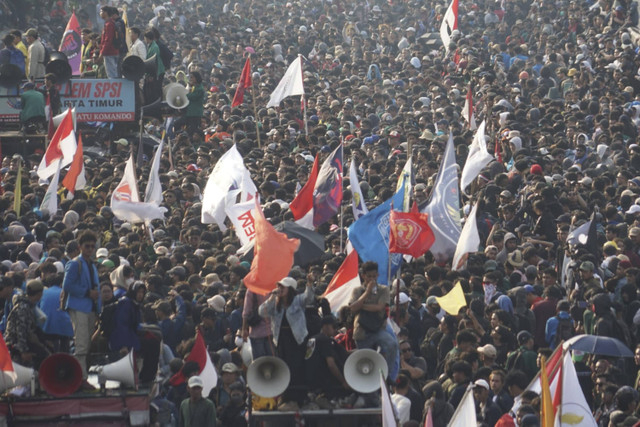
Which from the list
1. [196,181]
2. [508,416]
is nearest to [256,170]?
[196,181]

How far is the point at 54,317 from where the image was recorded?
13344 millimetres

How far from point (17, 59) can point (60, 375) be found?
14.0 m

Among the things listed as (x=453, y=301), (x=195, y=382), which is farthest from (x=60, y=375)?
(x=453, y=301)

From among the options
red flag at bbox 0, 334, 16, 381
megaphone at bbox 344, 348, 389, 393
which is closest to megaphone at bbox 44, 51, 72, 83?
red flag at bbox 0, 334, 16, 381

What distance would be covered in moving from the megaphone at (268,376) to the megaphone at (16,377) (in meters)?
1.87

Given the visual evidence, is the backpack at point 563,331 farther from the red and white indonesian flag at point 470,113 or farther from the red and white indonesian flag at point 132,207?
the red and white indonesian flag at point 470,113

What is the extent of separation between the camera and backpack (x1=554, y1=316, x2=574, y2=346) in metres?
14.8

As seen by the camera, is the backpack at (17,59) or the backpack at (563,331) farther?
the backpack at (17,59)

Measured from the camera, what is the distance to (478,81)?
30.9 meters

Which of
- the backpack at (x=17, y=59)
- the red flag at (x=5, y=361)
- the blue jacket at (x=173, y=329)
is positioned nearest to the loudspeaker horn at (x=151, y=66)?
the backpack at (x=17, y=59)

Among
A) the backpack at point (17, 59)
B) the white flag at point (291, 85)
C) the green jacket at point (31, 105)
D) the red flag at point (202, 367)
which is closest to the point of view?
the red flag at point (202, 367)

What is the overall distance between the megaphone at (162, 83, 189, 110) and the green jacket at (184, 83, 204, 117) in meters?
0.13

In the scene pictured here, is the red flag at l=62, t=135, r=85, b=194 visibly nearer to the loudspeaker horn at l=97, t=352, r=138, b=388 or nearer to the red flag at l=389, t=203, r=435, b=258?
the red flag at l=389, t=203, r=435, b=258

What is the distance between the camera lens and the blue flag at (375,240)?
15.8 meters
